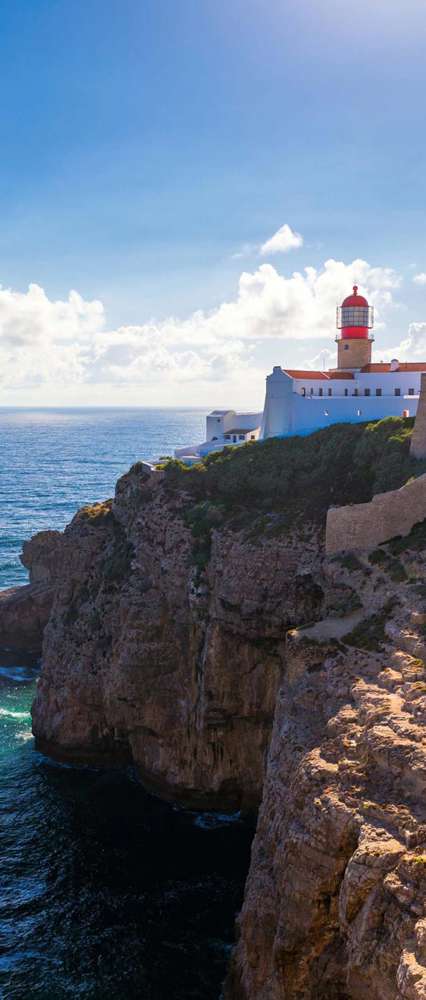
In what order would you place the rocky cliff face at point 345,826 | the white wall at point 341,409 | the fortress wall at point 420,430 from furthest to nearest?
the white wall at point 341,409, the fortress wall at point 420,430, the rocky cliff face at point 345,826

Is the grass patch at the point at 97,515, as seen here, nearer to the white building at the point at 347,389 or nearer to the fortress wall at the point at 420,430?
the white building at the point at 347,389

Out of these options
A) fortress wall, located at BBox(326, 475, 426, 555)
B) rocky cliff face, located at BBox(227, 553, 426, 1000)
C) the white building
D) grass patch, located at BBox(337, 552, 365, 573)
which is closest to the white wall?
the white building

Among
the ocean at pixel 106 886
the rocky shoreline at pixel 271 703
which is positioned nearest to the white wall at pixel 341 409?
the rocky shoreline at pixel 271 703

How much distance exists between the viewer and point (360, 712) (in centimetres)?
2245

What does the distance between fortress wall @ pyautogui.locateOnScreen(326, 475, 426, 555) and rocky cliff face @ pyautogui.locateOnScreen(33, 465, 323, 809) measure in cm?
299

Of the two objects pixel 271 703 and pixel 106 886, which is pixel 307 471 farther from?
pixel 106 886

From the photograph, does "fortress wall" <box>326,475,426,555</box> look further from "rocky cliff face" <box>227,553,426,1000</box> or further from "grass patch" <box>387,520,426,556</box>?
"rocky cliff face" <box>227,553,426,1000</box>

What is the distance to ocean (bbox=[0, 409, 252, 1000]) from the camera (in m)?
27.5

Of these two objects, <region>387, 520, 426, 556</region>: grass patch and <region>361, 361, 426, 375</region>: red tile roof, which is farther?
<region>361, 361, 426, 375</region>: red tile roof

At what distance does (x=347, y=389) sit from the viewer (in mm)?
53938

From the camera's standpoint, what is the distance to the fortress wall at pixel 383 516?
104 feet

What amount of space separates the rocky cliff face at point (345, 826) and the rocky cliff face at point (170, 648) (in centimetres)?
842

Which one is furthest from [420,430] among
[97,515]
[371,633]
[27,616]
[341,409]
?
[27,616]

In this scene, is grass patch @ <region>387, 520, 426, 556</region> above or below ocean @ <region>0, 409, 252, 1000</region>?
above
